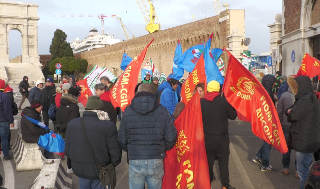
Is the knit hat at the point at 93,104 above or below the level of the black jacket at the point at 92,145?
above

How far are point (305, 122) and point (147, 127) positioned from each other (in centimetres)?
234

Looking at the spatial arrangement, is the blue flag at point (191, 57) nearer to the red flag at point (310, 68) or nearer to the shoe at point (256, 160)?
the red flag at point (310, 68)

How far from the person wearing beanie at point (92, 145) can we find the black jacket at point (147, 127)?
19cm

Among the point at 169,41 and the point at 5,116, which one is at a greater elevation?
the point at 169,41

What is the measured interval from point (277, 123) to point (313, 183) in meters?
1.23

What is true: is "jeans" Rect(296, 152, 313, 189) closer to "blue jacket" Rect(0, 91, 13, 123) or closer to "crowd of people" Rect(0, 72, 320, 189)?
"crowd of people" Rect(0, 72, 320, 189)

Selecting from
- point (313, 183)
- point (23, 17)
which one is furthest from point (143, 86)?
point (23, 17)

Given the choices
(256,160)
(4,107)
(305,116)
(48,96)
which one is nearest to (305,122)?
(305,116)

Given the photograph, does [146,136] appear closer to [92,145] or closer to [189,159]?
[92,145]

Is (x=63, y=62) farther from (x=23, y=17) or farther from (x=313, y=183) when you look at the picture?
(x=313, y=183)

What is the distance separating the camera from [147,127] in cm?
400

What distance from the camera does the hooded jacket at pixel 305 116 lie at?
5035 millimetres

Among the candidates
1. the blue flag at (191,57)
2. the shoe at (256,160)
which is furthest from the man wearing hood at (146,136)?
the blue flag at (191,57)

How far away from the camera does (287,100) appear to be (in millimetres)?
6094
